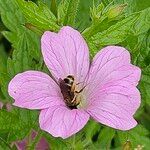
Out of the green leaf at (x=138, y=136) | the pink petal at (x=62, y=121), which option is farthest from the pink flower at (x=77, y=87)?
the green leaf at (x=138, y=136)

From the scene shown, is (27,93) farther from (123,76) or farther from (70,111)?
(123,76)

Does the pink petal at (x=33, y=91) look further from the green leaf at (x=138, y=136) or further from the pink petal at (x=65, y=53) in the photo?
the green leaf at (x=138, y=136)

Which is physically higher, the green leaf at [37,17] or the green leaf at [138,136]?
the green leaf at [37,17]

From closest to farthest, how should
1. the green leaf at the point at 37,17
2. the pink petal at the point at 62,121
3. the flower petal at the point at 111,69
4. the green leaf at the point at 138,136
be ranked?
the pink petal at the point at 62,121, the flower petal at the point at 111,69, the green leaf at the point at 37,17, the green leaf at the point at 138,136


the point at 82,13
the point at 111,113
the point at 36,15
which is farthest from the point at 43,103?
the point at 82,13

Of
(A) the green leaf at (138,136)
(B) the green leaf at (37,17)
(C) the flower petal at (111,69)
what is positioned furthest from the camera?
(A) the green leaf at (138,136)

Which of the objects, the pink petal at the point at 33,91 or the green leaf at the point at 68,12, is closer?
the pink petal at the point at 33,91

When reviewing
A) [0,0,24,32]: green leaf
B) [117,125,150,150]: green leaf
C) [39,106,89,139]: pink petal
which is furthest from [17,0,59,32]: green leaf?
[117,125,150,150]: green leaf

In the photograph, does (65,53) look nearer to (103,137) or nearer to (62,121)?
(62,121)
